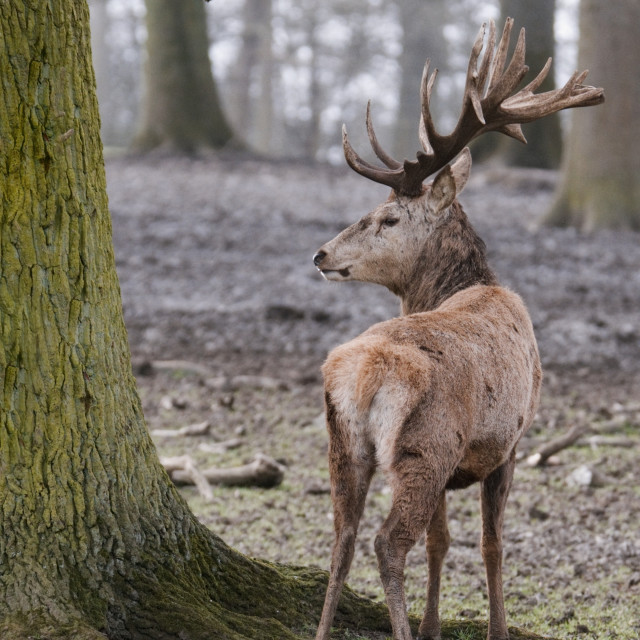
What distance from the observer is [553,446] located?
24.1ft

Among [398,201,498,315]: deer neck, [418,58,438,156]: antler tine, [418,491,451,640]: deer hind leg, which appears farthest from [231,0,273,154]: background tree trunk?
[418,491,451,640]: deer hind leg

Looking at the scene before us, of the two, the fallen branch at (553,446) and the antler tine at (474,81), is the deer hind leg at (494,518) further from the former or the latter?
the fallen branch at (553,446)

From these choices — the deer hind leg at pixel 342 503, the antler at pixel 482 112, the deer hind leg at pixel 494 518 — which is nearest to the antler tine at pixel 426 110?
the antler at pixel 482 112

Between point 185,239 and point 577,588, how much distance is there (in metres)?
9.08

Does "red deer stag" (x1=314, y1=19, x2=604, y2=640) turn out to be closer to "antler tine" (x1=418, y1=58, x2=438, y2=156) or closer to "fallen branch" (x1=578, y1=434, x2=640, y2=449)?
"antler tine" (x1=418, y1=58, x2=438, y2=156)

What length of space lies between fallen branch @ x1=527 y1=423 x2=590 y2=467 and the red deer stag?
2.43 m

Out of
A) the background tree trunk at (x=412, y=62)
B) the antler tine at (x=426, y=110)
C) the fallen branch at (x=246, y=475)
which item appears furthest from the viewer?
the background tree trunk at (x=412, y=62)

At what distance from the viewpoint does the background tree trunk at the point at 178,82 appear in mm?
17469

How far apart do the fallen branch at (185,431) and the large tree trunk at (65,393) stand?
4.02 m

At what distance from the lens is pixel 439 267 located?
5.24 meters

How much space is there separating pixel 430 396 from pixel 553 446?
13.7 ft

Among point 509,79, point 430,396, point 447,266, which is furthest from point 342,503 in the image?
point 509,79

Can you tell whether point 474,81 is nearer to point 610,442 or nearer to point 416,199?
point 416,199

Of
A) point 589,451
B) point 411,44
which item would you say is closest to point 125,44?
point 411,44
